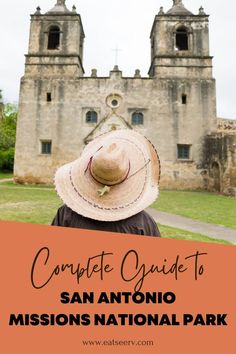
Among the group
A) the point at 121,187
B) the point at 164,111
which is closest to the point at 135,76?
the point at 164,111

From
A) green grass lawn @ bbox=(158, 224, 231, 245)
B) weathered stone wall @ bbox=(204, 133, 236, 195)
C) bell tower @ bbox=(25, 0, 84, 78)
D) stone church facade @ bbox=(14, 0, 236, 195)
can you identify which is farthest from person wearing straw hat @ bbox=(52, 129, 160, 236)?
bell tower @ bbox=(25, 0, 84, 78)

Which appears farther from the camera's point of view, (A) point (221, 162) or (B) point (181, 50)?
(B) point (181, 50)

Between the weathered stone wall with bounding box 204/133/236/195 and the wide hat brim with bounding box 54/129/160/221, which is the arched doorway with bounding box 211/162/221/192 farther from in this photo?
the wide hat brim with bounding box 54/129/160/221

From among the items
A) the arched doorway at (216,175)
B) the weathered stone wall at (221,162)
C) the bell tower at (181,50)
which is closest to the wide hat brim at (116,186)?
the weathered stone wall at (221,162)

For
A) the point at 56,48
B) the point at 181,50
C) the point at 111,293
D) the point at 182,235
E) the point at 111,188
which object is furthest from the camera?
the point at 56,48

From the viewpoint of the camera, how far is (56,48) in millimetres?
25062

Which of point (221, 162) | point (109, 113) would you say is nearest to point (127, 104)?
point (109, 113)

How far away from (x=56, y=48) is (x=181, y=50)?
9722 millimetres

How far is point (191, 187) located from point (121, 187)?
21375 millimetres

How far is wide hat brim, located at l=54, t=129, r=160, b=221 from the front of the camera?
1.99 m

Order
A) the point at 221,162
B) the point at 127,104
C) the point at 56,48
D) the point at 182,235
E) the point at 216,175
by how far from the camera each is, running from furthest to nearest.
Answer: the point at 56,48, the point at 127,104, the point at 216,175, the point at 221,162, the point at 182,235

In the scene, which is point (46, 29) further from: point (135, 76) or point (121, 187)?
point (121, 187)

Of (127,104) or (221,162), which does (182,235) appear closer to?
(221,162)

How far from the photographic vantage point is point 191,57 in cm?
2395
